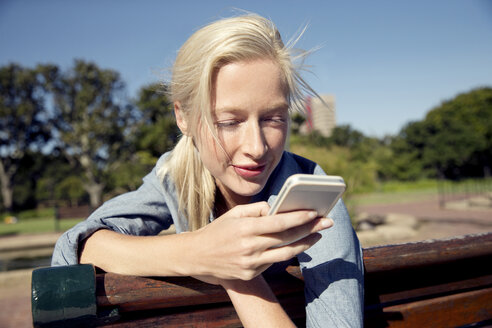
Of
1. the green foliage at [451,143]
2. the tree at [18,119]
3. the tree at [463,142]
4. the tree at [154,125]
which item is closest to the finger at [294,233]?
the tree at [154,125]

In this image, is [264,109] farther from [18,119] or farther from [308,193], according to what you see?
[18,119]

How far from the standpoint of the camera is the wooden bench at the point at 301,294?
0.83 metres

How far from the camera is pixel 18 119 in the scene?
1120 inches

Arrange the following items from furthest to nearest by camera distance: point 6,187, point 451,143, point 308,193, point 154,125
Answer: point 451,143 < point 6,187 < point 154,125 < point 308,193

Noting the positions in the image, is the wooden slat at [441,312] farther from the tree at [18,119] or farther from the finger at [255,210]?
the tree at [18,119]

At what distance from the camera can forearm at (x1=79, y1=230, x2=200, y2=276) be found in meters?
0.86

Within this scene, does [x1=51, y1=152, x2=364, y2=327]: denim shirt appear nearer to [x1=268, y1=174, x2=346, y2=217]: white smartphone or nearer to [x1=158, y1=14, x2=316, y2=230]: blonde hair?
[x1=158, y1=14, x2=316, y2=230]: blonde hair

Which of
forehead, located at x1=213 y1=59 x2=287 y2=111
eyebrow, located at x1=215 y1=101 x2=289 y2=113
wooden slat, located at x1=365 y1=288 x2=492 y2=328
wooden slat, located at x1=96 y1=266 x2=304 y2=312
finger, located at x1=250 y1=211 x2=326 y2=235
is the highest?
forehead, located at x1=213 y1=59 x2=287 y2=111

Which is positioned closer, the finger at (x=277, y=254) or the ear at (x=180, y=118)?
the finger at (x=277, y=254)

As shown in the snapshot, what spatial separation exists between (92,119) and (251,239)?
97.8ft

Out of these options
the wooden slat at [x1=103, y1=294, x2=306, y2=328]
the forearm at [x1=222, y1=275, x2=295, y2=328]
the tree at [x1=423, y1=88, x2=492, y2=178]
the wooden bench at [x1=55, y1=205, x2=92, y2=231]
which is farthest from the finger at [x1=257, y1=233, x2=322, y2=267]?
the tree at [x1=423, y1=88, x2=492, y2=178]

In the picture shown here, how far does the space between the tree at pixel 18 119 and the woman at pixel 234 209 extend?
30993 mm

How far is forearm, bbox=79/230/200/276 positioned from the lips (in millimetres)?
311

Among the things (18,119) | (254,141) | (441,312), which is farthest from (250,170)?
(18,119)
